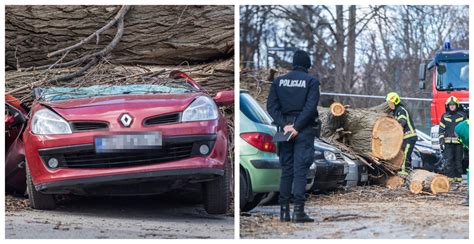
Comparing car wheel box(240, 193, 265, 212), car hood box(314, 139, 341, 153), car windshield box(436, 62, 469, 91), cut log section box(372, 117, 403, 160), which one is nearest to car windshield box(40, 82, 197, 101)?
car wheel box(240, 193, 265, 212)

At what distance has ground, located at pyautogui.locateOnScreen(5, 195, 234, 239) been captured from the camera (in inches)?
251

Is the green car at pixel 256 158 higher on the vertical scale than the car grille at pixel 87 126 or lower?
lower

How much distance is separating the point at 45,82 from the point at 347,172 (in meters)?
3.53

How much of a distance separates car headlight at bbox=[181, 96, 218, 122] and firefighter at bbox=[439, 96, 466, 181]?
5.93 m

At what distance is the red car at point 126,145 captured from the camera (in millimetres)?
6422

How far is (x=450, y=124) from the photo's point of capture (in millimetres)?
12016

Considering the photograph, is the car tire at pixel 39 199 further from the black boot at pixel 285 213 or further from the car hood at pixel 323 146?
the car hood at pixel 323 146

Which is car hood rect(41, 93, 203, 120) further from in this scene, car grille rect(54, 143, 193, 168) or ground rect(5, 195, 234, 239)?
ground rect(5, 195, 234, 239)

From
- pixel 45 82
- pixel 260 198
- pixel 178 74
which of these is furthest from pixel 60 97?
pixel 260 198

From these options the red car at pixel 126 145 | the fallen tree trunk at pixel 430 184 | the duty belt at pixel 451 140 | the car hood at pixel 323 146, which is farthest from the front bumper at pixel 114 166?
the duty belt at pixel 451 140

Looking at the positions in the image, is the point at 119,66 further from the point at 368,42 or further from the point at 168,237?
the point at 368,42

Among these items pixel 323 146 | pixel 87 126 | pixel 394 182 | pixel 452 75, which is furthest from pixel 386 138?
pixel 87 126

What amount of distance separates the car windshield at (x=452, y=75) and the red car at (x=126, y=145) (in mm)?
8166

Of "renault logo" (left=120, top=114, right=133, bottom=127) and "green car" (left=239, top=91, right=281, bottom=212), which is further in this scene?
"green car" (left=239, top=91, right=281, bottom=212)
